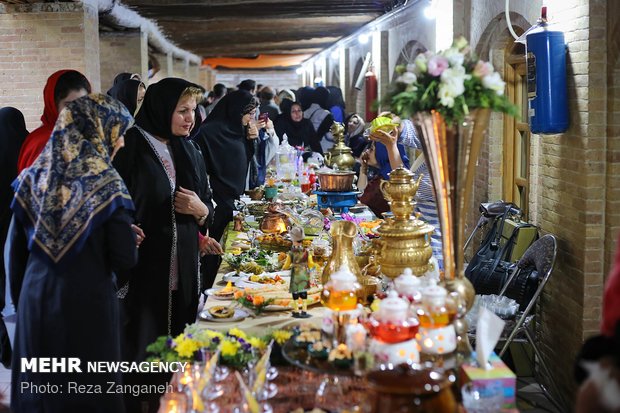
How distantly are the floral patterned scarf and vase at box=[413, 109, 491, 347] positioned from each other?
1.43 m

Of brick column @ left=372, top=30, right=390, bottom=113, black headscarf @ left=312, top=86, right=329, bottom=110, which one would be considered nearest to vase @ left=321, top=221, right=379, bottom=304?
black headscarf @ left=312, top=86, right=329, bottom=110

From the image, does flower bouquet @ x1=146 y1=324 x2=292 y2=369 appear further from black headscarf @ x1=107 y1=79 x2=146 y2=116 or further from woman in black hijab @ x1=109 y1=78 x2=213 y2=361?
black headscarf @ x1=107 y1=79 x2=146 y2=116

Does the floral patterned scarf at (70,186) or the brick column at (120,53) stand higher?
the brick column at (120,53)

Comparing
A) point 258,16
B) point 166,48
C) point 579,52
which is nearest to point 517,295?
point 579,52

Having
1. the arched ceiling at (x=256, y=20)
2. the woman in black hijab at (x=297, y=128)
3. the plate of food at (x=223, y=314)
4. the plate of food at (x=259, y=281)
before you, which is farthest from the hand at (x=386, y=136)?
the woman in black hijab at (x=297, y=128)

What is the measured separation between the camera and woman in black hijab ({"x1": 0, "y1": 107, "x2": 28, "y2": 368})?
17.3 ft

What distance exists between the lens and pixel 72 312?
12.2ft

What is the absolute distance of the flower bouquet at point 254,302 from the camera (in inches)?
152

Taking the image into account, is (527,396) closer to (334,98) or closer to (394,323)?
(394,323)

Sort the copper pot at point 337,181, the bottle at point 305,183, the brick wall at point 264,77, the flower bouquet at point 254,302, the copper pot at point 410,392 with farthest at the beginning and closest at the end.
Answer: the brick wall at point 264,77, the bottle at point 305,183, the copper pot at point 337,181, the flower bouquet at point 254,302, the copper pot at point 410,392

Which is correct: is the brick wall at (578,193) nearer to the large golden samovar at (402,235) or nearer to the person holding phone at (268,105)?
the large golden samovar at (402,235)

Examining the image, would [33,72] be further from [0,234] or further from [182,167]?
[182,167]

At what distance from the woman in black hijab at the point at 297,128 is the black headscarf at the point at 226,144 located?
584 cm

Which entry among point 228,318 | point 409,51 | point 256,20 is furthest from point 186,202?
point 256,20
